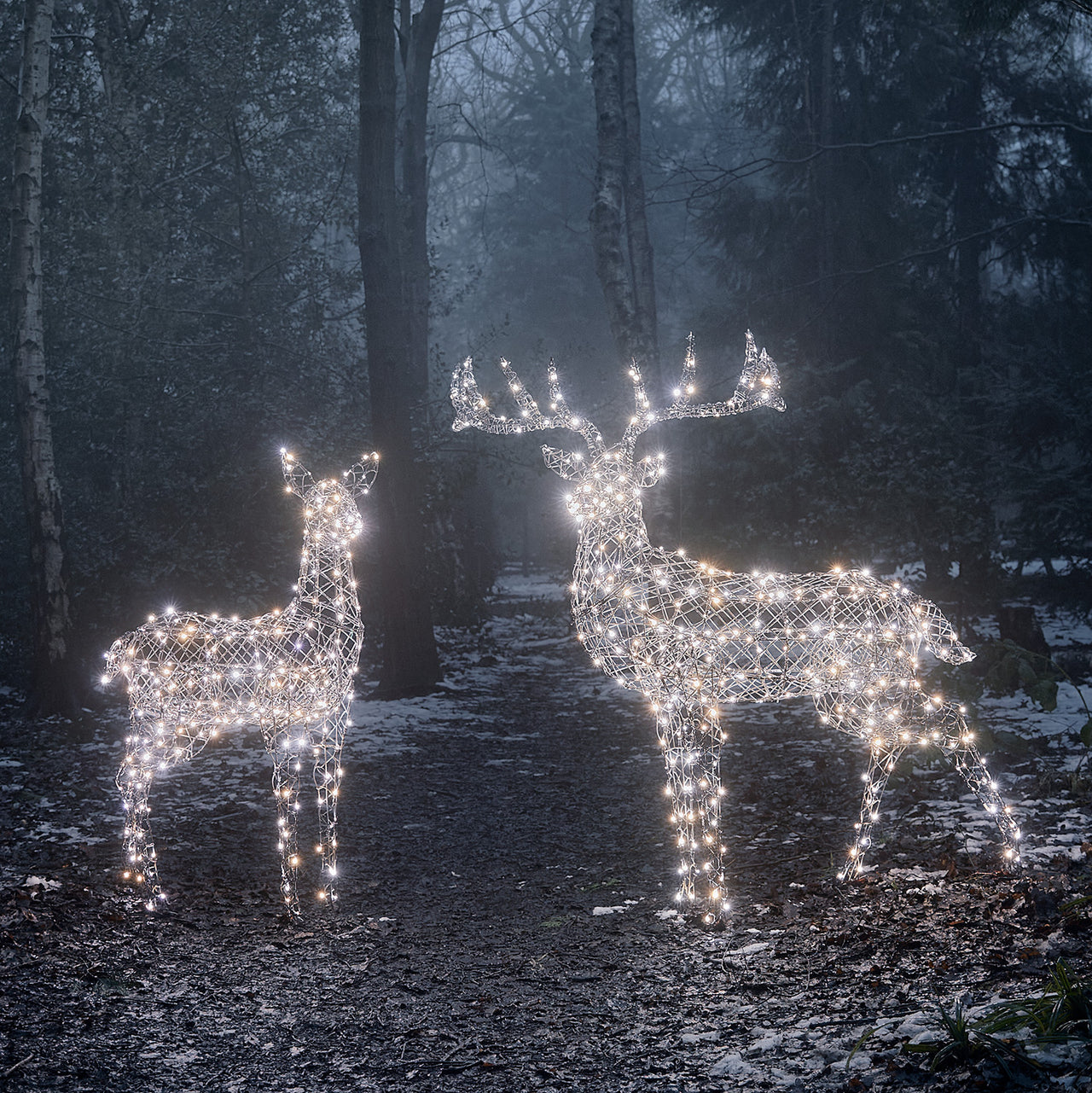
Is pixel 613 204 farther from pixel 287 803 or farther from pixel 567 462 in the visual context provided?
pixel 287 803

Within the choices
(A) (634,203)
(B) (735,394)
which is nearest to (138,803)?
(B) (735,394)

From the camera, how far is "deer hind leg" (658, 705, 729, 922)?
5078 millimetres

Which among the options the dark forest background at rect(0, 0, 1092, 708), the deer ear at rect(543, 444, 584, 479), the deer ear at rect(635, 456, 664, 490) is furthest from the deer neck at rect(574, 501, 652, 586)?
the dark forest background at rect(0, 0, 1092, 708)

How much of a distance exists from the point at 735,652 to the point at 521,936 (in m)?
1.76

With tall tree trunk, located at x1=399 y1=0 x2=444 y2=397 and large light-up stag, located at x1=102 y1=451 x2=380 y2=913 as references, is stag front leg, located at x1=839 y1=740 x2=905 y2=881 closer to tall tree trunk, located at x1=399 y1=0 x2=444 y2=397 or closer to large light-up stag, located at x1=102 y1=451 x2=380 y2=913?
large light-up stag, located at x1=102 y1=451 x2=380 y2=913

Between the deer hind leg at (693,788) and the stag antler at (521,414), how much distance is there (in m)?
1.59

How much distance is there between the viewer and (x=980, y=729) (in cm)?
663

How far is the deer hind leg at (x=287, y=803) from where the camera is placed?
207 inches

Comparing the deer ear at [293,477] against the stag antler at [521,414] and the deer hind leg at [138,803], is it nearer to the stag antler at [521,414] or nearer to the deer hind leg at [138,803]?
the stag antler at [521,414]

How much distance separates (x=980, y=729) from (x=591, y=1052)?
4061 millimetres

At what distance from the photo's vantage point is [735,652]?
205 inches

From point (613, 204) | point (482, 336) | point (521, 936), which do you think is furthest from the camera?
point (482, 336)

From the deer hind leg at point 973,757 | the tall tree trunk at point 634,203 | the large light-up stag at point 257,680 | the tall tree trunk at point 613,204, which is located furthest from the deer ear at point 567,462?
the tall tree trunk at point 634,203

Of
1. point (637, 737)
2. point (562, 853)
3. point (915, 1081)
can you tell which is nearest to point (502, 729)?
point (637, 737)
